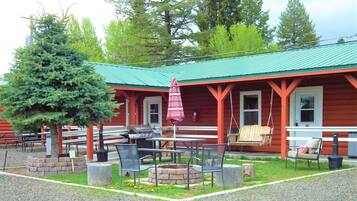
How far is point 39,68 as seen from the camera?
33.9 ft

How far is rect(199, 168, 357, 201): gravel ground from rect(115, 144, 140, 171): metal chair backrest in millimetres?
1815

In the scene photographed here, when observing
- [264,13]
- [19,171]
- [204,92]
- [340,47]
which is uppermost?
[264,13]

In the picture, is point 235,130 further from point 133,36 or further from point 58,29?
point 133,36

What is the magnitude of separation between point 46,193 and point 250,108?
9118 mm

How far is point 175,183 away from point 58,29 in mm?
4857

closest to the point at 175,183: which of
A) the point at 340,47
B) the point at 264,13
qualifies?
the point at 340,47

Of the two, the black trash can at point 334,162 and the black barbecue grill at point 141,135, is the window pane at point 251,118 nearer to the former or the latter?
the black barbecue grill at point 141,135

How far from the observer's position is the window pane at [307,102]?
13.8m

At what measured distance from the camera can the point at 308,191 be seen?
7668 millimetres

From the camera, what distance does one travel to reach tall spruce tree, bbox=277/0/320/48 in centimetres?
4162

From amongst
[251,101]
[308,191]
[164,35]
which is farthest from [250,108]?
[164,35]

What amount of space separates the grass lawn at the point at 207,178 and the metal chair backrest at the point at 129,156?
1.16 ft

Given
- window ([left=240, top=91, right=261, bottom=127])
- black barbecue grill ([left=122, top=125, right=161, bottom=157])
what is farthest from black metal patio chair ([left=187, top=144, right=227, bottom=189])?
window ([left=240, top=91, right=261, bottom=127])

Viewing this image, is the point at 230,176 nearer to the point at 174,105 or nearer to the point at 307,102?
the point at 174,105
